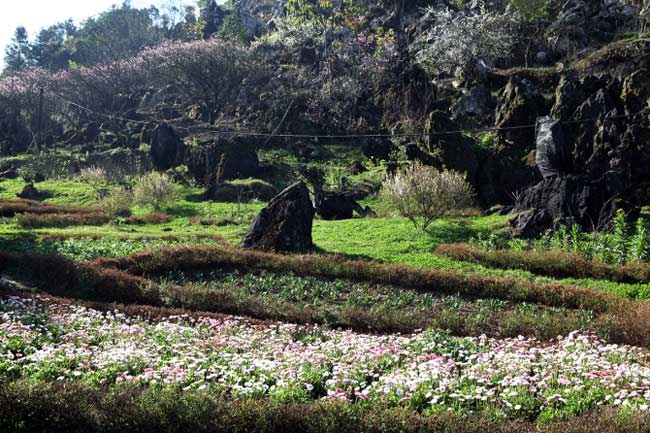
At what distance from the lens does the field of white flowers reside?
7.37 meters

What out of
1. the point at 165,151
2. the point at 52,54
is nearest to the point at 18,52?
the point at 52,54

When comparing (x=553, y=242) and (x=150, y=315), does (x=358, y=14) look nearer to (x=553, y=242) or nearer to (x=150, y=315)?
(x=553, y=242)

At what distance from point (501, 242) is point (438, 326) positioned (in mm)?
9762

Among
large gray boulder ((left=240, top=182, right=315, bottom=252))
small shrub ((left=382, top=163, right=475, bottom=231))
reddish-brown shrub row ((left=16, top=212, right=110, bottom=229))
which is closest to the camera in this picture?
large gray boulder ((left=240, top=182, right=315, bottom=252))

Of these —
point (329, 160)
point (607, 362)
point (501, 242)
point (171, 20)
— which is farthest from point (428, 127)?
point (171, 20)

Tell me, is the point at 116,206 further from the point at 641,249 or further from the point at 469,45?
the point at 469,45

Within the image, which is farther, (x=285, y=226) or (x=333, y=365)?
(x=285, y=226)

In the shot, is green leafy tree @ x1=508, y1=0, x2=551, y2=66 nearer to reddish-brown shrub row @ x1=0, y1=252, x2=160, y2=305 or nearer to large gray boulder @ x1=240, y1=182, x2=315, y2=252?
large gray boulder @ x1=240, y1=182, x2=315, y2=252

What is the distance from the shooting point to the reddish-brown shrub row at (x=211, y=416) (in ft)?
21.1

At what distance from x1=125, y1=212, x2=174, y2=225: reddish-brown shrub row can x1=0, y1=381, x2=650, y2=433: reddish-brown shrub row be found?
77.6 feet

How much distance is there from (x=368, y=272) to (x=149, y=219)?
56.4 ft

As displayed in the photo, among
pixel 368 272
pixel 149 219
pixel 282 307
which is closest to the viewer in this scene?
pixel 282 307

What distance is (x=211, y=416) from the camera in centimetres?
673

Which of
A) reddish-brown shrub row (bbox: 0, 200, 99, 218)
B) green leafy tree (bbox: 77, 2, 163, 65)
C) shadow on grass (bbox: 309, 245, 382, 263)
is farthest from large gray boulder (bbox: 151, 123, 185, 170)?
green leafy tree (bbox: 77, 2, 163, 65)
